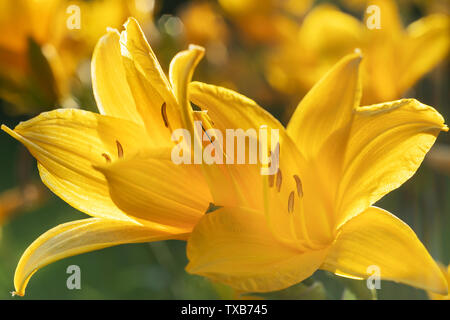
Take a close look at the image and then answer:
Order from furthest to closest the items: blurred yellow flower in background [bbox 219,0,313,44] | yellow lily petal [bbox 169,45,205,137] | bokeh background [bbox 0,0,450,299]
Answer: blurred yellow flower in background [bbox 219,0,313,44]
bokeh background [bbox 0,0,450,299]
yellow lily petal [bbox 169,45,205,137]

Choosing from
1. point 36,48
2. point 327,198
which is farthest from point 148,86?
point 36,48

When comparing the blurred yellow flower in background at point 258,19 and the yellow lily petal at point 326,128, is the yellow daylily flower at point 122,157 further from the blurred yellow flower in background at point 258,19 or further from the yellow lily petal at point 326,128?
the blurred yellow flower in background at point 258,19

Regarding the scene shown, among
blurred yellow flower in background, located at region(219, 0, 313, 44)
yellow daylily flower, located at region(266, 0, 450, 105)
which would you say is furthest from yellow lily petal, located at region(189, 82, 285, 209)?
blurred yellow flower in background, located at region(219, 0, 313, 44)

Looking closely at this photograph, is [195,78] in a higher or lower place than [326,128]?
higher

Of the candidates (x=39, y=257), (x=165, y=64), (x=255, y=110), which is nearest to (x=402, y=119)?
(x=255, y=110)

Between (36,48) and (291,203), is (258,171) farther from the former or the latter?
(36,48)

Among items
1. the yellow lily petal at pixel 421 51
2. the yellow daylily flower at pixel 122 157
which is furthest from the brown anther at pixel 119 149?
the yellow lily petal at pixel 421 51

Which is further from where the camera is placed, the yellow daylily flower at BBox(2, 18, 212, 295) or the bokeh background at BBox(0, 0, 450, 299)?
the bokeh background at BBox(0, 0, 450, 299)

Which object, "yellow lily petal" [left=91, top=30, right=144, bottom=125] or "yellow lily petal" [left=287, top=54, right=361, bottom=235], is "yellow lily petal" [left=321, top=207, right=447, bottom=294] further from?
"yellow lily petal" [left=91, top=30, right=144, bottom=125]
